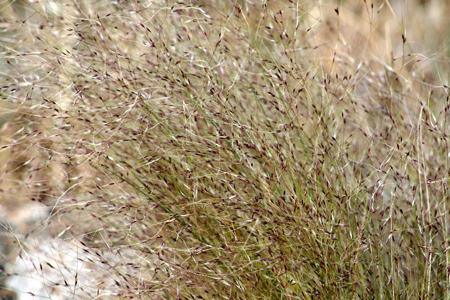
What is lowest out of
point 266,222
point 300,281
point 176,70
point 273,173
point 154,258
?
point 154,258

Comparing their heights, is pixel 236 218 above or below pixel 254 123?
below

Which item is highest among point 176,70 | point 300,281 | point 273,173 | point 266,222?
point 176,70

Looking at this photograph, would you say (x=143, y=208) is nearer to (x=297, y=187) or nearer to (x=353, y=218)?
(x=297, y=187)

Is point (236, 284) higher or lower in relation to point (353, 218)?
lower

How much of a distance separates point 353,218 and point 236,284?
0.39 meters

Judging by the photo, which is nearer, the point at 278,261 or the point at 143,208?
the point at 278,261

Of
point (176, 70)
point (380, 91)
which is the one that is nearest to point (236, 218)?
point (176, 70)

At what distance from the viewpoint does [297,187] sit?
1.72 meters

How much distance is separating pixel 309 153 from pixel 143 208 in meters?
0.53

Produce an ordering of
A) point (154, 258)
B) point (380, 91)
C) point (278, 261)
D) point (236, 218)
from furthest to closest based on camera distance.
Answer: point (380, 91), point (154, 258), point (236, 218), point (278, 261)

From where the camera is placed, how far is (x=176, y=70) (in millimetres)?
1787

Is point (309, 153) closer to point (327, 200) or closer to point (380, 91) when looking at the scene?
point (327, 200)

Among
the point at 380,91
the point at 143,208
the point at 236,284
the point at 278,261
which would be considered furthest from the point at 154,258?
the point at 380,91

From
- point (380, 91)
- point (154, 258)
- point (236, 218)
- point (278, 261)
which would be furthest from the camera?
point (380, 91)
